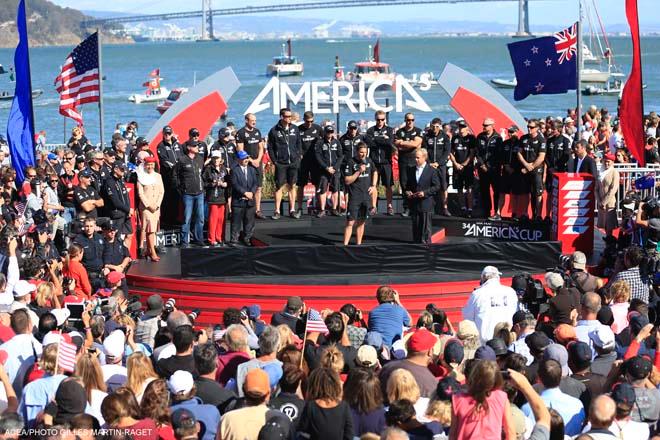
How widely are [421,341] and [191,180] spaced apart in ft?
24.7

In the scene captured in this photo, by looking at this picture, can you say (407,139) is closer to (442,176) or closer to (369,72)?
(442,176)

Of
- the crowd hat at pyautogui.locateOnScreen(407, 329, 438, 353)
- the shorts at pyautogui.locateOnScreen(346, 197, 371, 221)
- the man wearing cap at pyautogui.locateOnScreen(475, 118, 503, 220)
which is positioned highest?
the man wearing cap at pyautogui.locateOnScreen(475, 118, 503, 220)

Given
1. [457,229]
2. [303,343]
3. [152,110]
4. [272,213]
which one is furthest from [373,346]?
[152,110]

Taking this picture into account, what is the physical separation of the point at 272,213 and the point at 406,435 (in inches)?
472

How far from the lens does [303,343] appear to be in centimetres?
858

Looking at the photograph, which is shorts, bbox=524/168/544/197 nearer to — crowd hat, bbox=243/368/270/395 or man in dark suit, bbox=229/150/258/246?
man in dark suit, bbox=229/150/258/246

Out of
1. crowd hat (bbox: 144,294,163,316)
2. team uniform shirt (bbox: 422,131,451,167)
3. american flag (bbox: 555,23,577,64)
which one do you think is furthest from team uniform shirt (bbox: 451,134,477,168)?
crowd hat (bbox: 144,294,163,316)

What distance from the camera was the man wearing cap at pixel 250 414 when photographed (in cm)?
645

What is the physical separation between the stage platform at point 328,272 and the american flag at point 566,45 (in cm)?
459

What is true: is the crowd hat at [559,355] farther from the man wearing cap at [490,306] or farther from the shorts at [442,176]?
the shorts at [442,176]

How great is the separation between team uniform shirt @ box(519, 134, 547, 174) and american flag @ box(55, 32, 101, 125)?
7.18 meters

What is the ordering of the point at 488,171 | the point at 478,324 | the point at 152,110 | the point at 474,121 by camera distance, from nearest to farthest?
the point at 478,324
the point at 488,171
the point at 474,121
the point at 152,110

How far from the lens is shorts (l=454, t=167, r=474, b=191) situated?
1661 cm

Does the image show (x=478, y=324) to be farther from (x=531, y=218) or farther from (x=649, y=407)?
(x=531, y=218)
